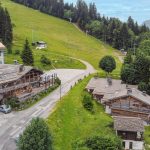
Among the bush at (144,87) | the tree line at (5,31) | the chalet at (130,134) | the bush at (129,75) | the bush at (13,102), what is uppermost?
the tree line at (5,31)

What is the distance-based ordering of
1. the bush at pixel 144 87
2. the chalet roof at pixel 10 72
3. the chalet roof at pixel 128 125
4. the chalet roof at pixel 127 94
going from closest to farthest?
the chalet roof at pixel 128 125, the chalet roof at pixel 10 72, the chalet roof at pixel 127 94, the bush at pixel 144 87

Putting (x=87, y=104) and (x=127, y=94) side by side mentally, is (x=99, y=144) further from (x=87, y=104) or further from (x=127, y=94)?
(x=127, y=94)

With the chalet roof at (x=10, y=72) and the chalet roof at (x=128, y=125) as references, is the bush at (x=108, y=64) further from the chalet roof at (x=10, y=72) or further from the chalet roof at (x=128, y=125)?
the chalet roof at (x=128, y=125)

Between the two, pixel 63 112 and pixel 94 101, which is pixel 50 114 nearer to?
pixel 63 112

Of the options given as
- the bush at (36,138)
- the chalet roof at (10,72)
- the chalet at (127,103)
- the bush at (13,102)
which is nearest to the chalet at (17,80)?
the chalet roof at (10,72)

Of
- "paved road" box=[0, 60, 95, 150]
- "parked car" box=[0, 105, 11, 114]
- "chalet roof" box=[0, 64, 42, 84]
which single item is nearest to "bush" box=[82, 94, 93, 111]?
"paved road" box=[0, 60, 95, 150]

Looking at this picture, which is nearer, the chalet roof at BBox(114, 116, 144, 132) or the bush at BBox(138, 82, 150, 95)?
the chalet roof at BBox(114, 116, 144, 132)

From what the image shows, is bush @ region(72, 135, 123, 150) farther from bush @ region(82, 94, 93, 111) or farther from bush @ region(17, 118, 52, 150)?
bush @ region(82, 94, 93, 111)
